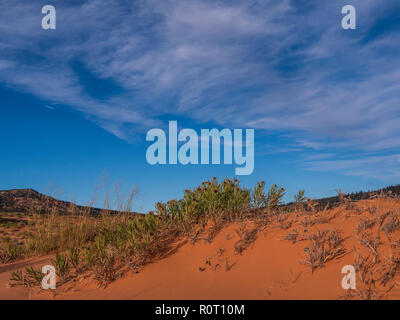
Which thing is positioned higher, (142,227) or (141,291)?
(142,227)

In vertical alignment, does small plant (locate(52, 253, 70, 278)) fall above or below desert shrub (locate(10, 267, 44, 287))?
above

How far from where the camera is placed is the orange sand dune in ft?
14.7

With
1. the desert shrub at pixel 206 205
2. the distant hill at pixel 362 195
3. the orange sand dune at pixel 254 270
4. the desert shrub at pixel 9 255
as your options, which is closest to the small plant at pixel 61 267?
the orange sand dune at pixel 254 270

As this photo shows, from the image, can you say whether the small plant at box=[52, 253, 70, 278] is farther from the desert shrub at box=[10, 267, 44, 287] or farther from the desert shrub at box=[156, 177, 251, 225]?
the desert shrub at box=[156, 177, 251, 225]

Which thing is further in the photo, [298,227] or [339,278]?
[298,227]

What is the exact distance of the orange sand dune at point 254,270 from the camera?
177 inches

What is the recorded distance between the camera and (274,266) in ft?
17.0

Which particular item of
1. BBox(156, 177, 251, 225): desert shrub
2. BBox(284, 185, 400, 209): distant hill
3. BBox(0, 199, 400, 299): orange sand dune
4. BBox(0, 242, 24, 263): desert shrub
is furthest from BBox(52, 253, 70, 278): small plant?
BBox(284, 185, 400, 209): distant hill
